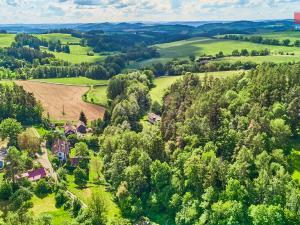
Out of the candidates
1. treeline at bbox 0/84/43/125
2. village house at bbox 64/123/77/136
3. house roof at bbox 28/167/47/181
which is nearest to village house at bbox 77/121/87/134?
village house at bbox 64/123/77/136

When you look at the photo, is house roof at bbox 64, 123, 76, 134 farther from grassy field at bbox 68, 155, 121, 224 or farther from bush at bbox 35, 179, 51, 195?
bush at bbox 35, 179, 51, 195

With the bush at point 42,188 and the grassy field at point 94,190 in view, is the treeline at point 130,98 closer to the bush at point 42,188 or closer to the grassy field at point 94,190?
the grassy field at point 94,190

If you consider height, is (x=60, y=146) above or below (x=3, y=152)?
above

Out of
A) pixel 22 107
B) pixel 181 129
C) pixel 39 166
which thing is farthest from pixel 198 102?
pixel 22 107

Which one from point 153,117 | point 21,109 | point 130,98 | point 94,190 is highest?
point 130,98

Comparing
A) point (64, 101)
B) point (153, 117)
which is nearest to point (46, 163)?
point (153, 117)

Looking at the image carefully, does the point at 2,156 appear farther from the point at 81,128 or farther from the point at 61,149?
the point at 81,128

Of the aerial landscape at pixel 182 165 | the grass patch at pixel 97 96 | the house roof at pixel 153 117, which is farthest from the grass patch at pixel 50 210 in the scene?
the grass patch at pixel 97 96
